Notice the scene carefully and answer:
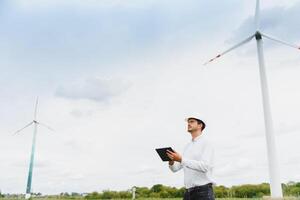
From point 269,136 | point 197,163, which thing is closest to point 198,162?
point 197,163

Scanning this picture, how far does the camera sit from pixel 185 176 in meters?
6.18

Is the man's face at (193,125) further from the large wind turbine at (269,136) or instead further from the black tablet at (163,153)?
the large wind turbine at (269,136)

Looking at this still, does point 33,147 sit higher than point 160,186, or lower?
higher

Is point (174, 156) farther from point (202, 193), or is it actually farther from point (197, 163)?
point (202, 193)

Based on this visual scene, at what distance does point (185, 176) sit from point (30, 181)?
2900 cm

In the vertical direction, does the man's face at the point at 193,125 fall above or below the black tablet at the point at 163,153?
above

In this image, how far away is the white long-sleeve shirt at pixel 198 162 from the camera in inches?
230

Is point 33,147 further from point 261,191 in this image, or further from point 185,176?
point 185,176

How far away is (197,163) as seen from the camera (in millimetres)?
5820

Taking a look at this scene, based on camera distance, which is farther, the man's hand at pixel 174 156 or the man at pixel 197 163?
the man's hand at pixel 174 156

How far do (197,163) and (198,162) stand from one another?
0.07 feet

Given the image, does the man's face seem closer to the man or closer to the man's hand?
the man

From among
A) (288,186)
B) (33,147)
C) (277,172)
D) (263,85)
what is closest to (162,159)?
(277,172)

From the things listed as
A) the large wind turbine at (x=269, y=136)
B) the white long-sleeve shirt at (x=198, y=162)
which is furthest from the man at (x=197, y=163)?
the large wind turbine at (x=269, y=136)
